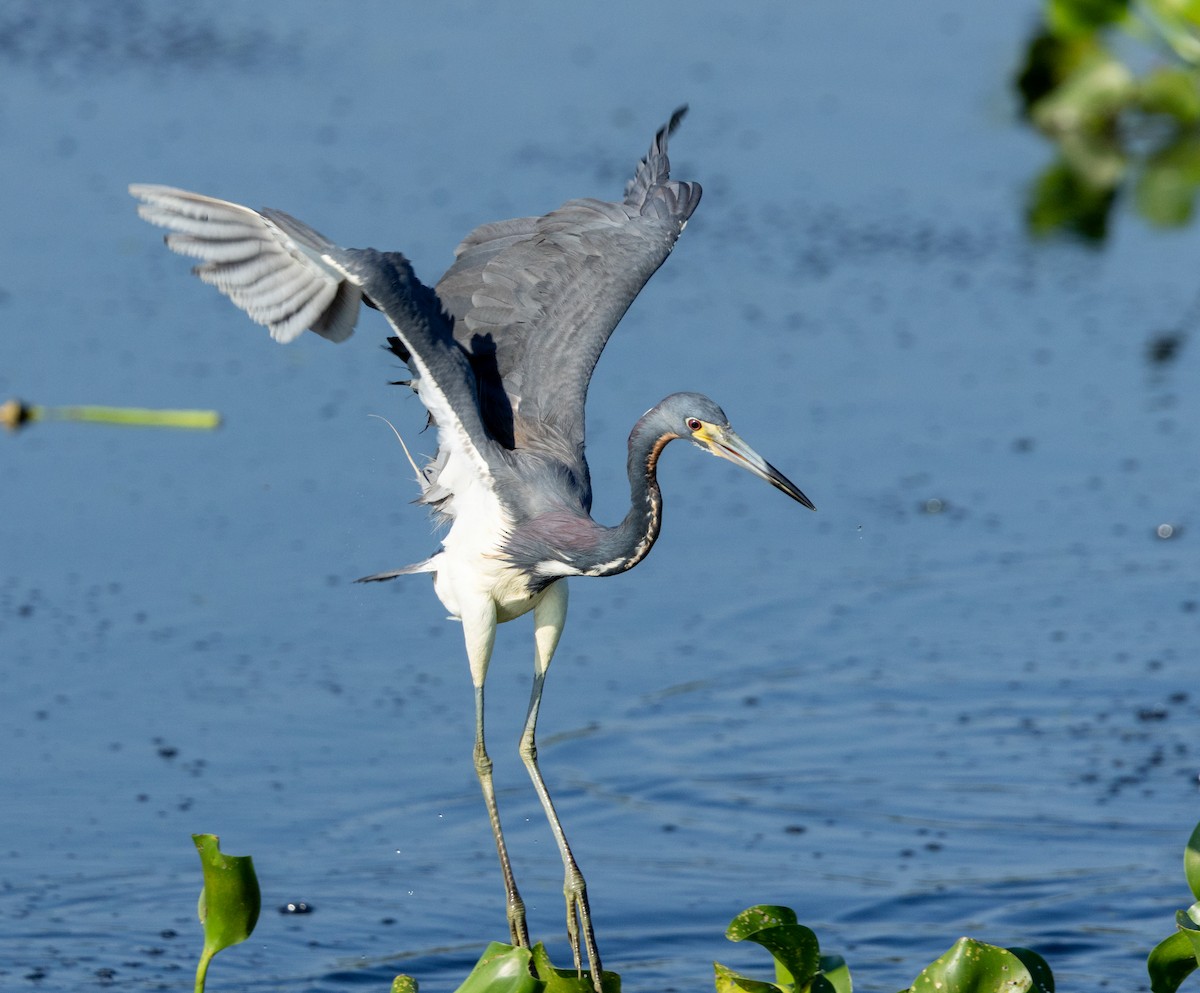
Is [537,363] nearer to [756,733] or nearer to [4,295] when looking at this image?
[756,733]

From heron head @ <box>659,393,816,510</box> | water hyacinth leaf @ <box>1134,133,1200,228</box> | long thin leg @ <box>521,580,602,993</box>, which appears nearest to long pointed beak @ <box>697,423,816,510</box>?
heron head @ <box>659,393,816,510</box>

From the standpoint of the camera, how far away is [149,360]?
34.9 feet

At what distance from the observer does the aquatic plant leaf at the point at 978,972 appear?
497 cm

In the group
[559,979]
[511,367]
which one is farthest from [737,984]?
[511,367]

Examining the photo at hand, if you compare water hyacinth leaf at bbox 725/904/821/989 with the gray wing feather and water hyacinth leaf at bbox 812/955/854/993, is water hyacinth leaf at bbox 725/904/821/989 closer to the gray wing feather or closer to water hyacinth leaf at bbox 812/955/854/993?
water hyacinth leaf at bbox 812/955/854/993

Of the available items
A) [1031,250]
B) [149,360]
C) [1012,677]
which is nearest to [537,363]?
[1012,677]

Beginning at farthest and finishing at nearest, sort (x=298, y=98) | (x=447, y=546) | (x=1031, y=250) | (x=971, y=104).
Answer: (x=971, y=104) → (x=298, y=98) → (x=1031, y=250) → (x=447, y=546)

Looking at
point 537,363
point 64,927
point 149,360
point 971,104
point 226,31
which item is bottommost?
point 64,927

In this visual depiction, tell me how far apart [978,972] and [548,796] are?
5.52 feet

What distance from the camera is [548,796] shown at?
6.29 metres

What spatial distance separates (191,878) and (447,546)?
1.43 metres

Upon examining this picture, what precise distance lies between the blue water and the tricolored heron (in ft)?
3.07

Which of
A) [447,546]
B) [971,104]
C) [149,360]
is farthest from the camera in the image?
[971,104]

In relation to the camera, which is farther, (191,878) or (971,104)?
(971,104)
